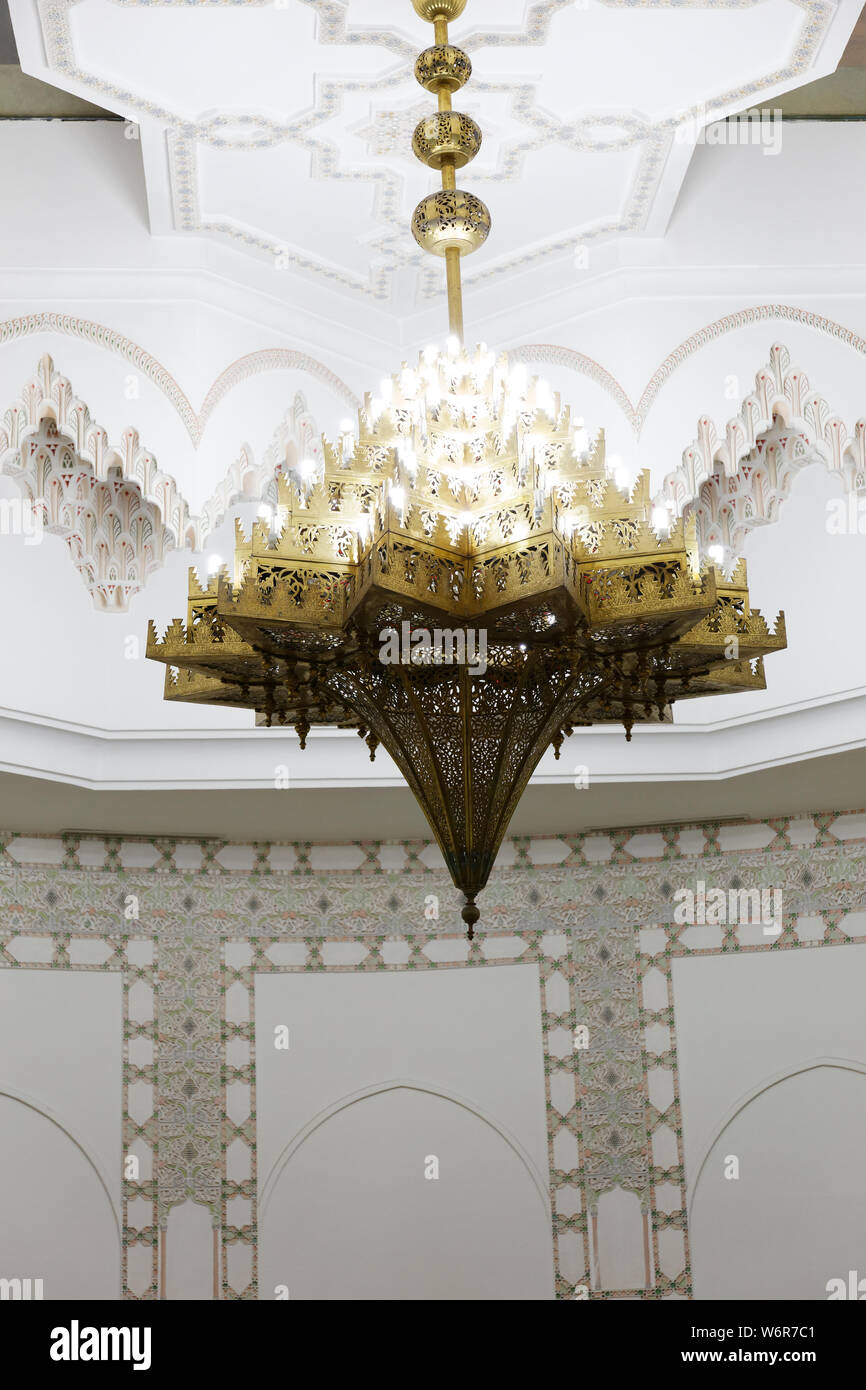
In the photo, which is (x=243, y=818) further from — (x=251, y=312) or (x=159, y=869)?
(x=251, y=312)

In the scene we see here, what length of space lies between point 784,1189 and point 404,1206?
1502mm

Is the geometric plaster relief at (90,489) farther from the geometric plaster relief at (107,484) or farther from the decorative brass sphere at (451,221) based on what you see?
the decorative brass sphere at (451,221)

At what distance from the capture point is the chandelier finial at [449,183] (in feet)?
8.52

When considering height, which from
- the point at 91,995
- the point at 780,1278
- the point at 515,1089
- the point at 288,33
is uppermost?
the point at 288,33

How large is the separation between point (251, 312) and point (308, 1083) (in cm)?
307

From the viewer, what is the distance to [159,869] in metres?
5.60

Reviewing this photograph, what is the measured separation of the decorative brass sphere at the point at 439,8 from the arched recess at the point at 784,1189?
402 centimetres

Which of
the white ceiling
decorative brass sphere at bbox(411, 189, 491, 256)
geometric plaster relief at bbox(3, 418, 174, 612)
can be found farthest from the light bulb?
geometric plaster relief at bbox(3, 418, 174, 612)

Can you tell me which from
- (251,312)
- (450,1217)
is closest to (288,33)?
(251,312)

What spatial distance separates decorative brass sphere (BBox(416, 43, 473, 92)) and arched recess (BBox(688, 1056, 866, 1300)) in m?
3.98

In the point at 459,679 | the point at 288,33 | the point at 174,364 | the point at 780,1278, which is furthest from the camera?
the point at 780,1278

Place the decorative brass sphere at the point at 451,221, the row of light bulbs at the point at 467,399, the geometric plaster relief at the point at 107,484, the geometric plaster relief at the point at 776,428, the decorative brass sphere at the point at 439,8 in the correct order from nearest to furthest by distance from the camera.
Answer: the row of light bulbs at the point at 467,399
the decorative brass sphere at the point at 451,221
the decorative brass sphere at the point at 439,8
the geometric plaster relief at the point at 107,484
the geometric plaster relief at the point at 776,428

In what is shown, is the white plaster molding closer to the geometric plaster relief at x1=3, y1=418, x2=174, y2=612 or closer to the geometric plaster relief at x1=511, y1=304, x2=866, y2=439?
the geometric plaster relief at x1=3, y1=418, x2=174, y2=612

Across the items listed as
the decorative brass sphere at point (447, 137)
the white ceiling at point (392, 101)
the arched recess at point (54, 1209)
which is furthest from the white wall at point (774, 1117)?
the decorative brass sphere at point (447, 137)
